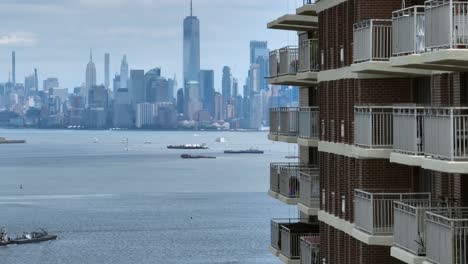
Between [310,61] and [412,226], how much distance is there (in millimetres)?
13489

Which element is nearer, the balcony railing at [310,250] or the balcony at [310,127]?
the balcony railing at [310,250]

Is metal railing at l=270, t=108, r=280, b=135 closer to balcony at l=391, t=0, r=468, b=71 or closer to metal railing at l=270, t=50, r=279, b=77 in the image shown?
metal railing at l=270, t=50, r=279, b=77

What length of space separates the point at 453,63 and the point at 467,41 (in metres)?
0.95

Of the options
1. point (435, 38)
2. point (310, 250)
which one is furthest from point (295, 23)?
point (435, 38)

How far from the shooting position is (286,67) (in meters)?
41.8

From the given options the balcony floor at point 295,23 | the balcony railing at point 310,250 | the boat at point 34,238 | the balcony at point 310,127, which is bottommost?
the boat at point 34,238

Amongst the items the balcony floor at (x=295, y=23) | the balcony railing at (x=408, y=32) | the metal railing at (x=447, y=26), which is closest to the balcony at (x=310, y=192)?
the balcony floor at (x=295, y=23)

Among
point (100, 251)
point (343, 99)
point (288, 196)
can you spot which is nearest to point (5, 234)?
point (100, 251)

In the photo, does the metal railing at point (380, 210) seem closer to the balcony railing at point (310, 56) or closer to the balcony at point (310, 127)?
the balcony at point (310, 127)

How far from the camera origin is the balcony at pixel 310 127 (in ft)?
122

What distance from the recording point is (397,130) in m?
26.3

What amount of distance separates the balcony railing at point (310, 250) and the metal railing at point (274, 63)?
694 centimetres

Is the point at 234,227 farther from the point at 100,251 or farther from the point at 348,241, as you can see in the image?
the point at 348,241

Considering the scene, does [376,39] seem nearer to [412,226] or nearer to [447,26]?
[412,226]
